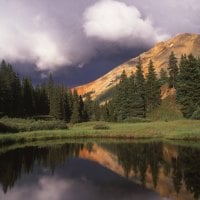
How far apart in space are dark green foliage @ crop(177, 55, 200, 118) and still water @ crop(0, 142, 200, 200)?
4251 cm

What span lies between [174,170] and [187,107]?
209ft

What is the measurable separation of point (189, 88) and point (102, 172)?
65.1 metres

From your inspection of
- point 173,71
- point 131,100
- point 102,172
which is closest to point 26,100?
point 131,100

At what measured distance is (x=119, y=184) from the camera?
29.9m

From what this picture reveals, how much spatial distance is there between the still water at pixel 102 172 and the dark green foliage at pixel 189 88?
42513 millimetres

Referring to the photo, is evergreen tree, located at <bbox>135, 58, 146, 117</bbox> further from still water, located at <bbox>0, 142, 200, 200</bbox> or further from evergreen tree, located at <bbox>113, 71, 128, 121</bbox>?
still water, located at <bbox>0, 142, 200, 200</bbox>

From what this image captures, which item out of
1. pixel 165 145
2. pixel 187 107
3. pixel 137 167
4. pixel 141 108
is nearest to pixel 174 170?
pixel 137 167

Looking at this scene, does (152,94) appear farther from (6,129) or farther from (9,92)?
(6,129)

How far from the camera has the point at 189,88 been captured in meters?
97.1

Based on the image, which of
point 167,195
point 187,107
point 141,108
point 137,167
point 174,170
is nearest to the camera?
point 167,195

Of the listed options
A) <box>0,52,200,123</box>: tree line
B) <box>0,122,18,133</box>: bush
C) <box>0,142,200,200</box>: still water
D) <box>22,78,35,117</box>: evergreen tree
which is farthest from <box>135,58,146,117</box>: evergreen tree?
<box>0,142,200,200</box>: still water

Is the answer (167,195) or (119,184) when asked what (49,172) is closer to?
(119,184)

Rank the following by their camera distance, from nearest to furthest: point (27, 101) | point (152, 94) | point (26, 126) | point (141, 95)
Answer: point (26, 126), point (152, 94), point (141, 95), point (27, 101)

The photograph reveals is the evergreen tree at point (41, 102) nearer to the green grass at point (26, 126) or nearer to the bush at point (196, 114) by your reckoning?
the green grass at point (26, 126)
